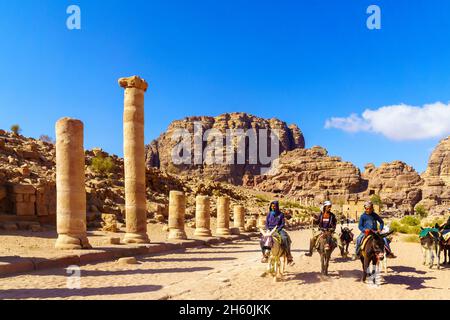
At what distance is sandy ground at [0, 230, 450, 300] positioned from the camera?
330 inches

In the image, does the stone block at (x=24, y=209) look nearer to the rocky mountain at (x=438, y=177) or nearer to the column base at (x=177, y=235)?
the column base at (x=177, y=235)

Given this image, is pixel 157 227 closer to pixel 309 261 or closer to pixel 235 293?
pixel 309 261

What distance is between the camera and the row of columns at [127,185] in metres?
13.7

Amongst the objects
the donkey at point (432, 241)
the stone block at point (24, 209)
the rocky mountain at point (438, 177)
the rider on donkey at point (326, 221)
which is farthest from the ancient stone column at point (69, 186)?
the rocky mountain at point (438, 177)

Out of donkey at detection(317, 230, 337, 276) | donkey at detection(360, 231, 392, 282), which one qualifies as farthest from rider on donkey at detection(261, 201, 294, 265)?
donkey at detection(360, 231, 392, 282)

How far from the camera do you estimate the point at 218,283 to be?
31.7ft

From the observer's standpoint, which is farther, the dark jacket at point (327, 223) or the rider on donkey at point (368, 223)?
the dark jacket at point (327, 223)

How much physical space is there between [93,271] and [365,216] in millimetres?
7484

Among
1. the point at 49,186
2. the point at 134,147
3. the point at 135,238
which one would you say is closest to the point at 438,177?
the point at 49,186

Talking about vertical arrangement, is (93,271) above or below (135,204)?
below

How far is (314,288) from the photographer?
938 cm

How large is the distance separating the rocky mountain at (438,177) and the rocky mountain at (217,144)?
56.7m

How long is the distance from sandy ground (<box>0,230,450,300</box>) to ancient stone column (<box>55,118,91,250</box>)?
1937mm
